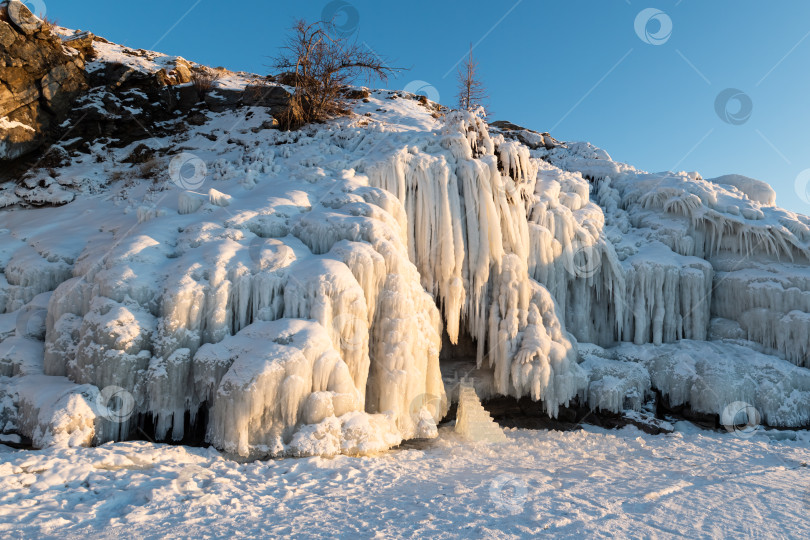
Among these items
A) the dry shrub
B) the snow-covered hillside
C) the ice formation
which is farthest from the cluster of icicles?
the dry shrub

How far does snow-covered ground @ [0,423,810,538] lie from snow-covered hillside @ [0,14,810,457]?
80 cm

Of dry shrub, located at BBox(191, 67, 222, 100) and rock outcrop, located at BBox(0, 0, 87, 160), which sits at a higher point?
dry shrub, located at BBox(191, 67, 222, 100)

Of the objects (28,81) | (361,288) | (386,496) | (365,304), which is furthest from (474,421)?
(28,81)

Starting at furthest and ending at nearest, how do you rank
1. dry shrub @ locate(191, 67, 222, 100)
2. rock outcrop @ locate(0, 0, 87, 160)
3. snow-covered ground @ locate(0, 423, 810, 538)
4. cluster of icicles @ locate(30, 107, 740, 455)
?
dry shrub @ locate(191, 67, 222, 100)
rock outcrop @ locate(0, 0, 87, 160)
cluster of icicles @ locate(30, 107, 740, 455)
snow-covered ground @ locate(0, 423, 810, 538)

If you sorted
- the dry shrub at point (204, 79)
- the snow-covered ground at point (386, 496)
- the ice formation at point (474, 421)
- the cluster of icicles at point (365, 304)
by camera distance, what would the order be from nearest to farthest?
the snow-covered ground at point (386, 496)
the cluster of icicles at point (365, 304)
the ice formation at point (474, 421)
the dry shrub at point (204, 79)

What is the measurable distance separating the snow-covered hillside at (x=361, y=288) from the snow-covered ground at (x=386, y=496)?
797 millimetres

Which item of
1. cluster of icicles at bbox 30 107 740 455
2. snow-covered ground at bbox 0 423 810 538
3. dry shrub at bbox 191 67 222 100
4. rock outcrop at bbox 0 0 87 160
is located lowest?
snow-covered ground at bbox 0 423 810 538

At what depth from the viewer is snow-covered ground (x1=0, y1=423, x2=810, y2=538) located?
552 cm

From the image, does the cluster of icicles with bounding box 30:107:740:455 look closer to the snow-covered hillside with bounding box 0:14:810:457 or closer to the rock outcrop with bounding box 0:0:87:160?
the snow-covered hillside with bounding box 0:14:810:457

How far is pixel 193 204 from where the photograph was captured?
460 inches

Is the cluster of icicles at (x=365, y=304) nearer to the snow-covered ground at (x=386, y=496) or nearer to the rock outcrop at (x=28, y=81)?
the snow-covered ground at (x=386, y=496)

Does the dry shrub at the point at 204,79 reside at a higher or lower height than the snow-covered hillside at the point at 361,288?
higher

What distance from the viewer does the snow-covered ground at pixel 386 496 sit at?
552cm

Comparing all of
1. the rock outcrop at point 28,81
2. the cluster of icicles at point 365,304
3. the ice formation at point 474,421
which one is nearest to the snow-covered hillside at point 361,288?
the cluster of icicles at point 365,304
